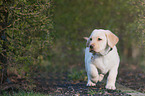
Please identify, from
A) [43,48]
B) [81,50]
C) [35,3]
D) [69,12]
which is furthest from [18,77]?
[69,12]

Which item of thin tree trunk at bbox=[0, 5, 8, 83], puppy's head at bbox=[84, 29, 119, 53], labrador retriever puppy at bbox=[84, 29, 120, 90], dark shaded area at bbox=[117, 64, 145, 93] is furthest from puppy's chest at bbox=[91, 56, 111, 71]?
thin tree trunk at bbox=[0, 5, 8, 83]

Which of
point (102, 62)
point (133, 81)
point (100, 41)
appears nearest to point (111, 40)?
point (100, 41)

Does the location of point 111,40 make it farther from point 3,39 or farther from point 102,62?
point 3,39

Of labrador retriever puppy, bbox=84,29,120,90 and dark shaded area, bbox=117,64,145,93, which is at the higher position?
labrador retriever puppy, bbox=84,29,120,90

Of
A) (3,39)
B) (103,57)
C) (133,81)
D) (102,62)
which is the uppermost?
(3,39)

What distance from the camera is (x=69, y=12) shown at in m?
11.6

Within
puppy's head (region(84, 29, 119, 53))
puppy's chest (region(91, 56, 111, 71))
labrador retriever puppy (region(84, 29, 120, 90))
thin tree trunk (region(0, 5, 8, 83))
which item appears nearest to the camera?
puppy's head (region(84, 29, 119, 53))

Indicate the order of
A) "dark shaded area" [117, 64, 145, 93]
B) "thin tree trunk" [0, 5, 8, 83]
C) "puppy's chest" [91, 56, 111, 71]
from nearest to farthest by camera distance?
"puppy's chest" [91, 56, 111, 71] < "thin tree trunk" [0, 5, 8, 83] < "dark shaded area" [117, 64, 145, 93]

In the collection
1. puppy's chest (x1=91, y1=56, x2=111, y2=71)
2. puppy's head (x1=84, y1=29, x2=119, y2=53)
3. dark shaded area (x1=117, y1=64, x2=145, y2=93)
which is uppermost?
puppy's head (x1=84, y1=29, x2=119, y2=53)

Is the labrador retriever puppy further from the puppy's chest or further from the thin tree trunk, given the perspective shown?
the thin tree trunk

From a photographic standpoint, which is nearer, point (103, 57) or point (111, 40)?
point (111, 40)

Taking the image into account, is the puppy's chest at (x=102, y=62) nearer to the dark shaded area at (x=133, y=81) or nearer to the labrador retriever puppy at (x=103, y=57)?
the labrador retriever puppy at (x=103, y=57)

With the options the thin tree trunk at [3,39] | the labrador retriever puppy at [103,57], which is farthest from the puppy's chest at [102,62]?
the thin tree trunk at [3,39]

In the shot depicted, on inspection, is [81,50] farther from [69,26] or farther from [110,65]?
[110,65]
